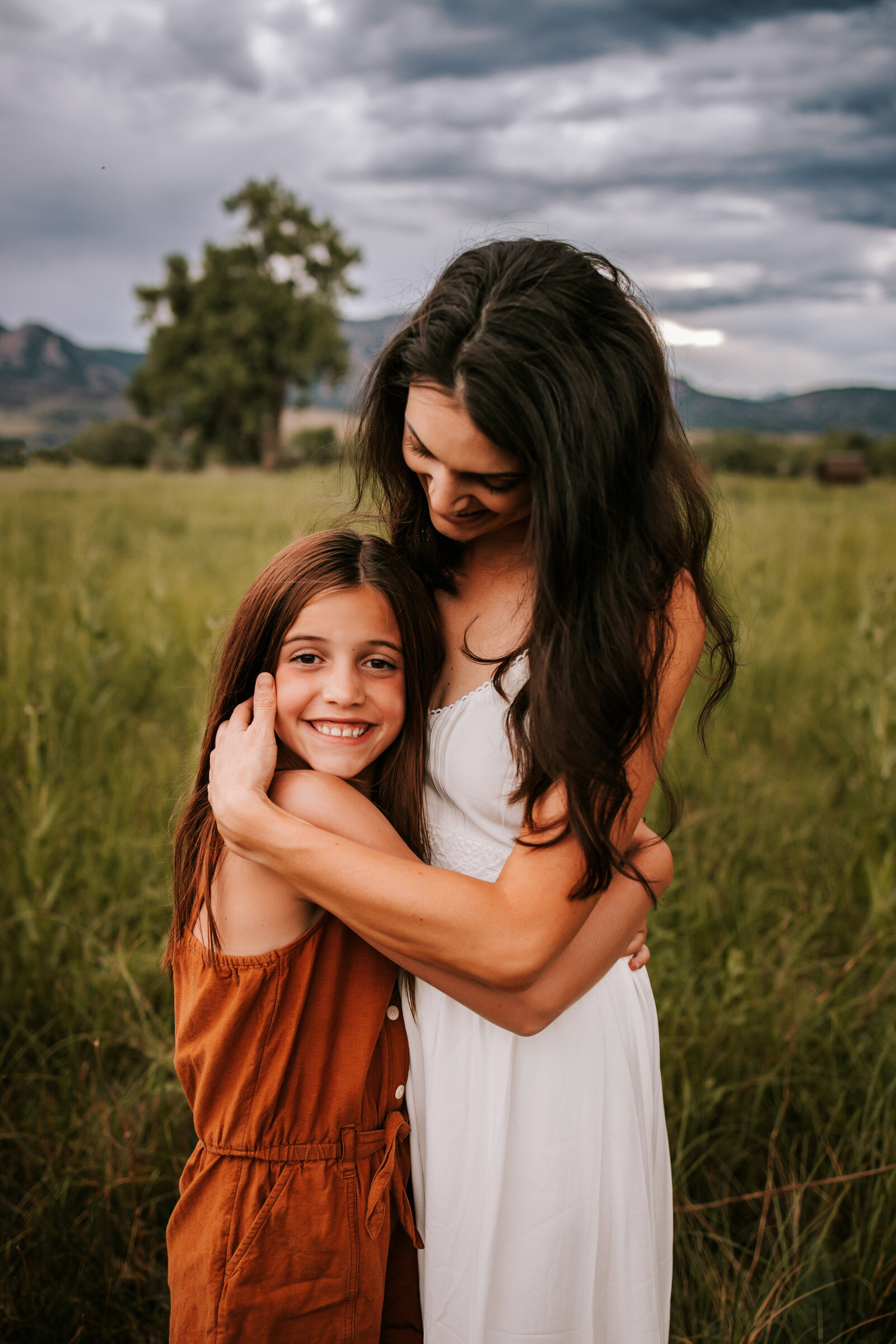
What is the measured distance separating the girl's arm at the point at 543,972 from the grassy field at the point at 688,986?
859 millimetres

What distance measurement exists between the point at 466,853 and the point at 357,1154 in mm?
474

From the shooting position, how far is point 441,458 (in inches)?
47.8

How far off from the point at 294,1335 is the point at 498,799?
32.9 inches

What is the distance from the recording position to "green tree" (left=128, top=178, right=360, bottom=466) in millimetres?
28141

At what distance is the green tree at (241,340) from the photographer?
28141 millimetres

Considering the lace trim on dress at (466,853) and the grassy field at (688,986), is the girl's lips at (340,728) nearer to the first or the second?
the lace trim on dress at (466,853)

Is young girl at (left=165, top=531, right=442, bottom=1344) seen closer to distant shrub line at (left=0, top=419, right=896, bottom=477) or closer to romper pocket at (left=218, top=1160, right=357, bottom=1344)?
romper pocket at (left=218, top=1160, right=357, bottom=1344)

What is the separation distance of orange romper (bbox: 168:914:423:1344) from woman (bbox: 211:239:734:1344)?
0.39 feet

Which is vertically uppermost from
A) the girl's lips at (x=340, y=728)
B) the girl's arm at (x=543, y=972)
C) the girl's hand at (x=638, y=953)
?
the girl's lips at (x=340, y=728)

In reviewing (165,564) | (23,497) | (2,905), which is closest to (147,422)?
(23,497)

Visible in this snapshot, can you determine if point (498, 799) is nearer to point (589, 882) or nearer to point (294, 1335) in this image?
point (589, 882)

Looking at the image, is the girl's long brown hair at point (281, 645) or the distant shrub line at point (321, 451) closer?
the girl's long brown hair at point (281, 645)

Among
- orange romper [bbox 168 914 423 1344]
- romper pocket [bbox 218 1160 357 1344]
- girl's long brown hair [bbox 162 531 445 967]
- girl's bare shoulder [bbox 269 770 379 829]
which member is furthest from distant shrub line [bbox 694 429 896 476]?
romper pocket [bbox 218 1160 357 1344]

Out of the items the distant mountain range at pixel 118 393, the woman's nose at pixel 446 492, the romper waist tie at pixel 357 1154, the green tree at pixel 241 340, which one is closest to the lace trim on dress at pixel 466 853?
the romper waist tie at pixel 357 1154
